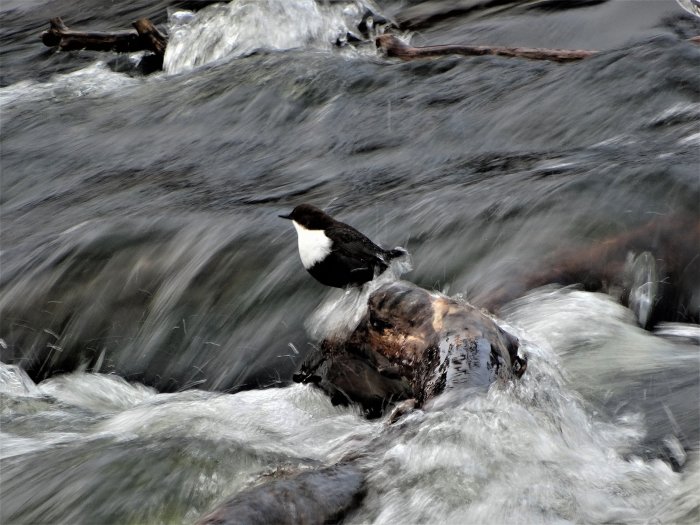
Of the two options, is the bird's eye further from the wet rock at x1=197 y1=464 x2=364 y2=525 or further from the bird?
the bird

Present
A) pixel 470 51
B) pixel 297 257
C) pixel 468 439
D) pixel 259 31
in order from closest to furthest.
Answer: pixel 468 439 → pixel 297 257 → pixel 470 51 → pixel 259 31

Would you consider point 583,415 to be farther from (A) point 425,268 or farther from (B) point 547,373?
(A) point 425,268

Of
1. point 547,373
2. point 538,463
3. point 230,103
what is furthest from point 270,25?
point 538,463

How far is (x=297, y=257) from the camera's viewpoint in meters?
5.22

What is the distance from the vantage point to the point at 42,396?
471 centimetres

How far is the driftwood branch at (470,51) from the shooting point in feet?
23.0

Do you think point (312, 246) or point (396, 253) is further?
point (396, 253)

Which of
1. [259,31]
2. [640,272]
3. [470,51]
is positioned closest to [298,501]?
[640,272]

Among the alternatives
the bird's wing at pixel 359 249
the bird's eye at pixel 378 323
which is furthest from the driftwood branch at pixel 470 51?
the bird's eye at pixel 378 323

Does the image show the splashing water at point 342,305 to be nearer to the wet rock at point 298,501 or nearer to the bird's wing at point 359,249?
the bird's wing at point 359,249

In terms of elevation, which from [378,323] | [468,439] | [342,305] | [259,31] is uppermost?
[378,323]

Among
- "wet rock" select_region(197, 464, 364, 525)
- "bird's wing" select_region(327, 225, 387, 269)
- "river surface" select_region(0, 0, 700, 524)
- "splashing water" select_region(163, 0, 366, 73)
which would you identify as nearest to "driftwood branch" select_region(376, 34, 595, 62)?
"river surface" select_region(0, 0, 700, 524)

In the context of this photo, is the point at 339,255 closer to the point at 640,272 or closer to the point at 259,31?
the point at 640,272

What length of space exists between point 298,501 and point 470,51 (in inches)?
203
